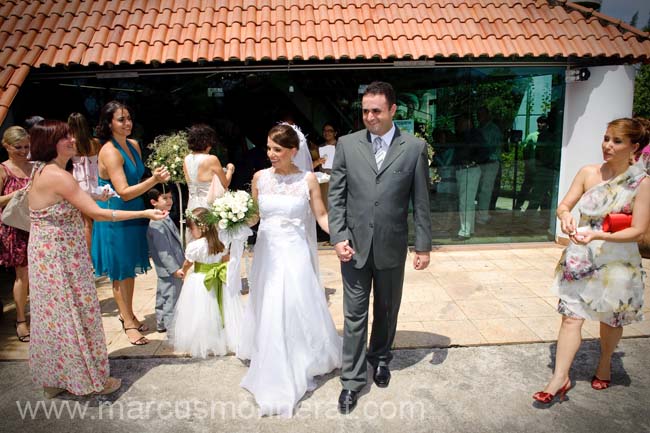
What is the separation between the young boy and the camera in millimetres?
5176

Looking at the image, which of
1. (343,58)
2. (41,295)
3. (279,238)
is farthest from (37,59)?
(279,238)

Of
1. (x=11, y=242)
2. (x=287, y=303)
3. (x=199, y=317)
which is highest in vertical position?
(x=11, y=242)

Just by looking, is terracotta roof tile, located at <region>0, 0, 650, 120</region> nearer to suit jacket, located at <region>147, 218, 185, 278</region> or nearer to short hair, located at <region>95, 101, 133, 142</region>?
short hair, located at <region>95, 101, 133, 142</region>

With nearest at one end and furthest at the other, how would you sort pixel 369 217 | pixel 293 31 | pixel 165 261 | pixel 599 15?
pixel 369 217
pixel 165 261
pixel 293 31
pixel 599 15

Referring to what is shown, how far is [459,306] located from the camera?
589 centimetres

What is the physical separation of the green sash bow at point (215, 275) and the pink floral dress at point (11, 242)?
6.81ft

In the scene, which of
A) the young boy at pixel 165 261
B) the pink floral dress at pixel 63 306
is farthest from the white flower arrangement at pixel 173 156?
the pink floral dress at pixel 63 306

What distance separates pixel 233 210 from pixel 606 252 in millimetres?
3073

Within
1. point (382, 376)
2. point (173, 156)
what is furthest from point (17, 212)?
point (382, 376)

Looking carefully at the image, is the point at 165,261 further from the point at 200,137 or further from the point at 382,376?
the point at 382,376

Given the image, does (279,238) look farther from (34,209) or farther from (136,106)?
(136,106)

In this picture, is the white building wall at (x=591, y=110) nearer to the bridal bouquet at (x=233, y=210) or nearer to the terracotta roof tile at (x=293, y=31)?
the terracotta roof tile at (x=293, y=31)

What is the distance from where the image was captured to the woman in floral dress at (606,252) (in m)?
3.60

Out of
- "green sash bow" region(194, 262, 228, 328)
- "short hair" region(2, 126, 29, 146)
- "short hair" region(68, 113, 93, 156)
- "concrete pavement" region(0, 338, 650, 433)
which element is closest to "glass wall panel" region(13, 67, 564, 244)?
"short hair" region(68, 113, 93, 156)
